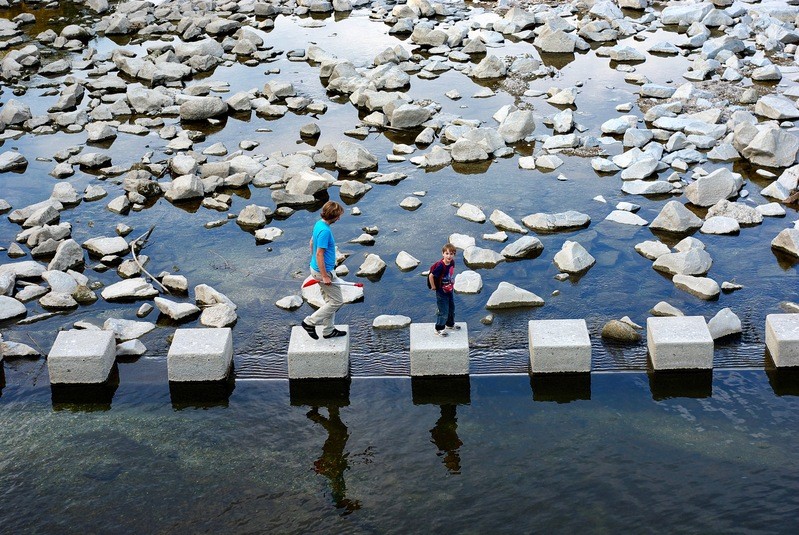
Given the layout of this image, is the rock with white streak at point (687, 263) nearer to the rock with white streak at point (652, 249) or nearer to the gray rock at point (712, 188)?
the rock with white streak at point (652, 249)

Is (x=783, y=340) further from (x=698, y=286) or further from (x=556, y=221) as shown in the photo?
(x=556, y=221)

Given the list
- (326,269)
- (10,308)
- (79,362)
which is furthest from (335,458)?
(10,308)

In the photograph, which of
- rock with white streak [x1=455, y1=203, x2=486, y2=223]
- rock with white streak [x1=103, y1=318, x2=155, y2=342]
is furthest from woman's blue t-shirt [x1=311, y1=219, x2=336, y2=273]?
rock with white streak [x1=455, y1=203, x2=486, y2=223]

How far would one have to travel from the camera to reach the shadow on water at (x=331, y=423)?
8438 millimetres

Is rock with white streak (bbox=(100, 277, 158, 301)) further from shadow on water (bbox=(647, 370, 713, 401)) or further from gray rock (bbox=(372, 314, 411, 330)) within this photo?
shadow on water (bbox=(647, 370, 713, 401))

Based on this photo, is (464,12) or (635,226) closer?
(635,226)

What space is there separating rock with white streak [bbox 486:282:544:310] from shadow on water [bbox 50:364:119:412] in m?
4.66

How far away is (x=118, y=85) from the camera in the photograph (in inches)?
868

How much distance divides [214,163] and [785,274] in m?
9.55

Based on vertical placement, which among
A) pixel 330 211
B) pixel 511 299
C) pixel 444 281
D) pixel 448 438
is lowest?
pixel 511 299

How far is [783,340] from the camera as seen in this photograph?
32.4 ft

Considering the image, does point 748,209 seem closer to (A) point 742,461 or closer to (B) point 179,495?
(A) point 742,461

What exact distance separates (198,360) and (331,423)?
1719 mm

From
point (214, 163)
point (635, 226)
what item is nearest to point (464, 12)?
point (214, 163)
